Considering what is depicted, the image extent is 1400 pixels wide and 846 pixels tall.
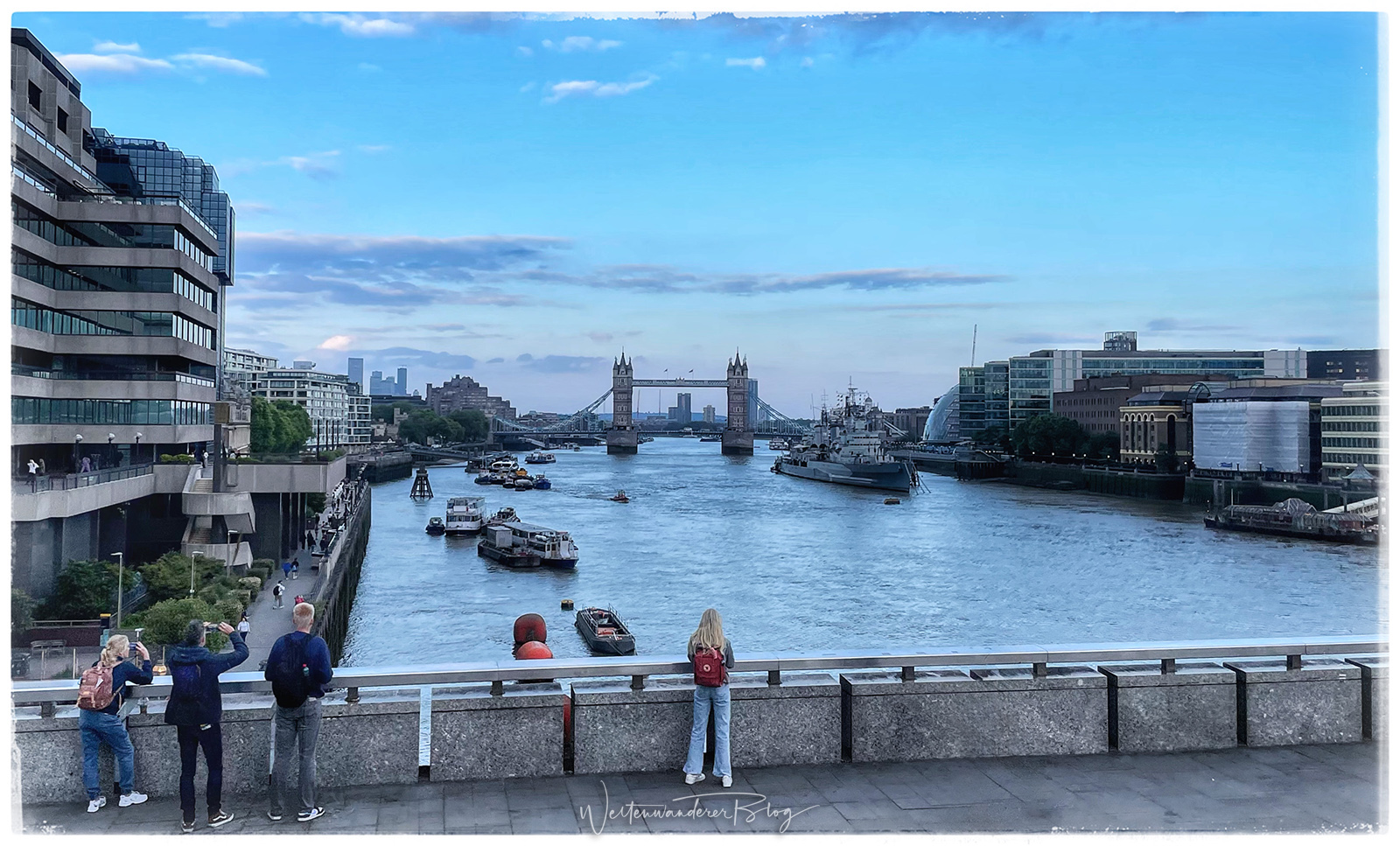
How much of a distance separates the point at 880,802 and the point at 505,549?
43.3 metres

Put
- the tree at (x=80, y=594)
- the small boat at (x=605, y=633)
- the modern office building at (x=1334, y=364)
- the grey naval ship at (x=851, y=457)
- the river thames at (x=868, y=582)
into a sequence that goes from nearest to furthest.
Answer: the tree at (x=80, y=594) < the small boat at (x=605, y=633) < the river thames at (x=868, y=582) < the grey naval ship at (x=851, y=457) < the modern office building at (x=1334, y=364)

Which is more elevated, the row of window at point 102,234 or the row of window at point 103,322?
the row of window at point 102,234

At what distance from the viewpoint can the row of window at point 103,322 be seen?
27609 mm

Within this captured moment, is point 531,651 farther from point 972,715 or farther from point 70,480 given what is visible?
point 70,480

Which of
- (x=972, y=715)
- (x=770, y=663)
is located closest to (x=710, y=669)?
(x=770, y=663)

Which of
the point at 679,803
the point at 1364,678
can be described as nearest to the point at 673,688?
the point at 679,803

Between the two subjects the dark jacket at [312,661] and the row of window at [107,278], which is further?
the row of window at [107,278]

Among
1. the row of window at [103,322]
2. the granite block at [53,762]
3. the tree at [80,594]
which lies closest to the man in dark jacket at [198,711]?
the granite block at [53,762]

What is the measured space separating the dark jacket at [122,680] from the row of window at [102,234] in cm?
2665

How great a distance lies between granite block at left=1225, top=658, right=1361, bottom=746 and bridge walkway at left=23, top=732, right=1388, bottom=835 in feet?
0.98

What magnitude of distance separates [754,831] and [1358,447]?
7579 cm

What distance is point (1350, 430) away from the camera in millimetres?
69438

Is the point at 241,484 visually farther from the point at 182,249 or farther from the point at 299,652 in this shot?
the point at 299,652

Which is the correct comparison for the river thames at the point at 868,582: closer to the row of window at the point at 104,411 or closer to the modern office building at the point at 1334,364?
the row of window at the point at 104,411
